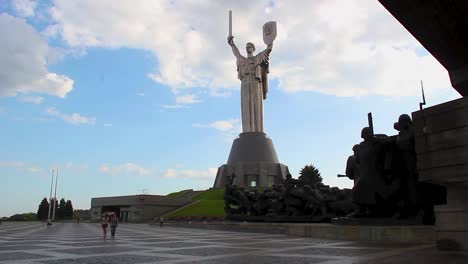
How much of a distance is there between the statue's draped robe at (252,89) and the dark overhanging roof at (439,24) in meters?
47.7

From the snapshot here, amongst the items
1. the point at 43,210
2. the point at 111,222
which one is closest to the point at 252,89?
the point at 43,210

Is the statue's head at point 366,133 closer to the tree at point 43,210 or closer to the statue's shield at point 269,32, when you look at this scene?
the statue's shield at point 269,32

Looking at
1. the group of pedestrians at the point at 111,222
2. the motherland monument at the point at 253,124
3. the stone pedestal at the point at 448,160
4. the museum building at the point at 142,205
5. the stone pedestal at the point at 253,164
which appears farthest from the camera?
the motherland monument at the point at 253,124

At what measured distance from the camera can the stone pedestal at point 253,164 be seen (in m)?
52.8

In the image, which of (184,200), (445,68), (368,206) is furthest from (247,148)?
(445,68)

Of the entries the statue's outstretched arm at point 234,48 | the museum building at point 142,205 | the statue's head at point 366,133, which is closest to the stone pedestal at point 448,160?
the statue's head at point 366,133

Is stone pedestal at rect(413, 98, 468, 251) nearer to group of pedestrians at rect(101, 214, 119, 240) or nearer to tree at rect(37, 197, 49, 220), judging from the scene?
group of pedestrians at rect(101, 214, 119, 240)

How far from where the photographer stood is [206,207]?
43.1 metres

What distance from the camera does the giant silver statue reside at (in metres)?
55.9

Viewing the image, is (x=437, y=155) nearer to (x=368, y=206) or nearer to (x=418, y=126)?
(x=418, y=126)

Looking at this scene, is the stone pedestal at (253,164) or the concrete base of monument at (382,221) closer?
the concrete base of monument at (382,221)

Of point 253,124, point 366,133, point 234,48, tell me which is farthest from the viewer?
point 234,48

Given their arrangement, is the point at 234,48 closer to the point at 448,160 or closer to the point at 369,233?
the point at 369,233

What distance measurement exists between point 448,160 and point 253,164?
45264 millimetres
